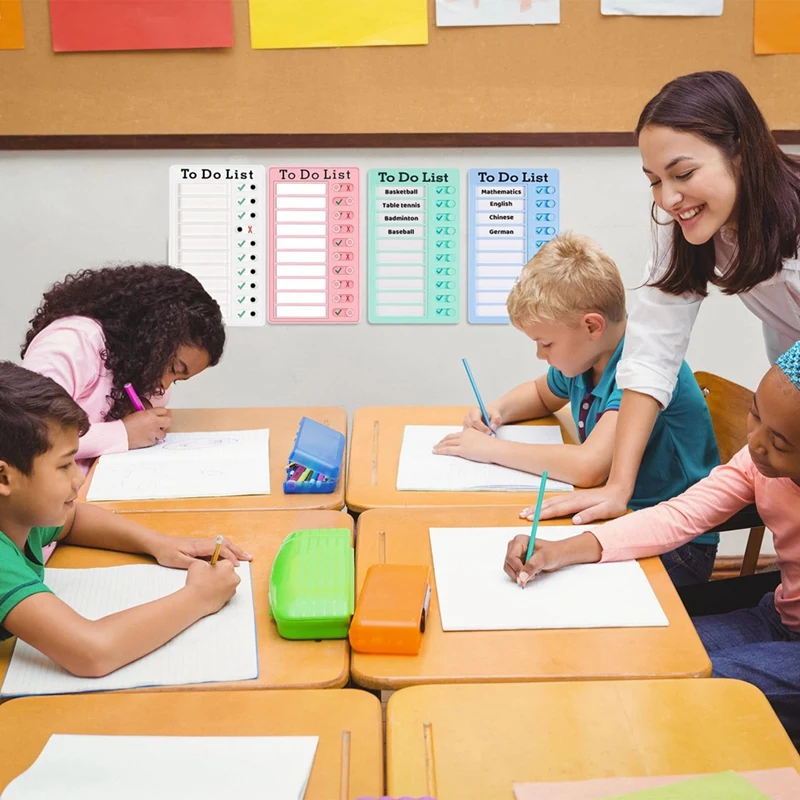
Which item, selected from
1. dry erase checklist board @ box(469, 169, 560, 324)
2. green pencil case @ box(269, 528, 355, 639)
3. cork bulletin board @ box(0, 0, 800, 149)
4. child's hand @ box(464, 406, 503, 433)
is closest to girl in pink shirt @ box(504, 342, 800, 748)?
green pencil case @ box(269, 528, 355, 639)

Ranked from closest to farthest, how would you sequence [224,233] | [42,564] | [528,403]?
[42,564] < [528,403] < [224,233]

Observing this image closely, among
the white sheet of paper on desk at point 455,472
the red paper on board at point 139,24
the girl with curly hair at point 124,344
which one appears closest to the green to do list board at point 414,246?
the red paper on board at point 139,24

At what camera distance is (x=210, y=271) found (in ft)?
8.82

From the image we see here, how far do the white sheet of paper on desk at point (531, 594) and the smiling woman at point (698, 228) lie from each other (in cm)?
19

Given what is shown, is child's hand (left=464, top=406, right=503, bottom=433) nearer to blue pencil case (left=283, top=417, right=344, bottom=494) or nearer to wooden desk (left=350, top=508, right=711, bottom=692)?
blue pencil case (left=283, top=417, right=344, bottom=494)

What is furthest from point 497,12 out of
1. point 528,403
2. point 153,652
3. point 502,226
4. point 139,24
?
point 153,652

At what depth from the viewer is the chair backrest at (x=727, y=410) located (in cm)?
193

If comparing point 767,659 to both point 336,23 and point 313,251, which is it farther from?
point 336,23

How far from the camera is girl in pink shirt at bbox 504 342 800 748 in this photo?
122 centimetres

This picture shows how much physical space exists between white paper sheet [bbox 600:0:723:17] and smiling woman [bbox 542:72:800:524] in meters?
1.04

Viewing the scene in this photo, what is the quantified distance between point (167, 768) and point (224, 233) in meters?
1.99

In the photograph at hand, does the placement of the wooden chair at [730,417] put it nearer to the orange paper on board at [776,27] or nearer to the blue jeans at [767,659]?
the blue jeans at [767,659]

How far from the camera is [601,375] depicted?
1890mm

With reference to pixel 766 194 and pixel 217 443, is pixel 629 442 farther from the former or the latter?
pixel 217 443
